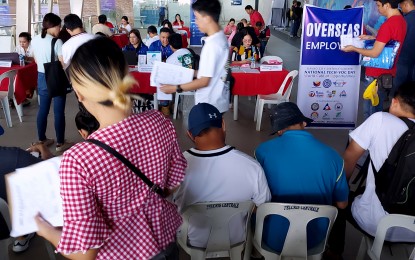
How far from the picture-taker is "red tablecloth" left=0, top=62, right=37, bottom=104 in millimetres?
4812

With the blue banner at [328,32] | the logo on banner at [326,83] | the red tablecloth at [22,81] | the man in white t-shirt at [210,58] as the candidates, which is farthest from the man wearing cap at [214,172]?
the red tablecloth at [22,81]

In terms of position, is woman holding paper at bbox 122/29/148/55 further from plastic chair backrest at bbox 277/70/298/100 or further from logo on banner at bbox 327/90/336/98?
logo on banner at bbox 327/90/336/98

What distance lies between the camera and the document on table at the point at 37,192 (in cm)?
111

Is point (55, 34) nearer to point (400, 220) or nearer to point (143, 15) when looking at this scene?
point (400, 220)

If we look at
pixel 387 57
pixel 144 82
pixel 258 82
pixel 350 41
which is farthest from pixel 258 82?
pixel 387 57

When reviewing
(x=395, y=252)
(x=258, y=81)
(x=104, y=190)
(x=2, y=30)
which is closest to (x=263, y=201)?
(x=395, y=252)

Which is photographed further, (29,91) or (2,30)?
(2,30)

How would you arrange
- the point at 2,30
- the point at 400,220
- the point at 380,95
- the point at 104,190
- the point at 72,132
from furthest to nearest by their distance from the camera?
the point at 2,30 < the point at 72,132 < the point at 380,95 < the point at 400,220 < the point at 104,190

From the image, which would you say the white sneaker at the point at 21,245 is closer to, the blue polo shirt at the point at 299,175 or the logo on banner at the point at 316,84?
the blue polo shirt at the point at 299,175

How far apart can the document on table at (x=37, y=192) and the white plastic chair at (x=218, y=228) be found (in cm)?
63

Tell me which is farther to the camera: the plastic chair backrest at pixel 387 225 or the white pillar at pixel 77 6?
the white pillar at pixel 77 6

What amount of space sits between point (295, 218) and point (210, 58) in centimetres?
122

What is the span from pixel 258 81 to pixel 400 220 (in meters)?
3.44

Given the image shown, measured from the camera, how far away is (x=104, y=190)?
0.96m
